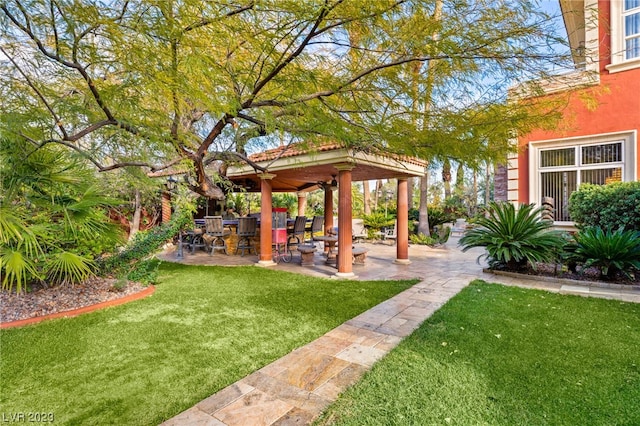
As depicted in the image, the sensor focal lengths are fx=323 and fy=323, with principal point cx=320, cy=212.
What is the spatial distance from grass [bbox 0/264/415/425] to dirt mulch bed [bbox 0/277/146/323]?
1.38 ft

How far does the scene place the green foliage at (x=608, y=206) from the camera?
6798mm

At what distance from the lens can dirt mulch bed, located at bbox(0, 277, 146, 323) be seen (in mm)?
4480

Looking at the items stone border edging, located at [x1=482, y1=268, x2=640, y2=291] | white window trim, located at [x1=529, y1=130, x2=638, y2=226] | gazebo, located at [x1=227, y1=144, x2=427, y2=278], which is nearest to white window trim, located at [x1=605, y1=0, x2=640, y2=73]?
white window trim, located at [x1=529, y1=130, x2=638, y2=226]

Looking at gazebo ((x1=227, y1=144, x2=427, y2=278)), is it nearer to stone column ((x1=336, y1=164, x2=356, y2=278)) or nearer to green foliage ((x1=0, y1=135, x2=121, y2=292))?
stone column ((x1=336, y1=164, x2=356, y2=278))

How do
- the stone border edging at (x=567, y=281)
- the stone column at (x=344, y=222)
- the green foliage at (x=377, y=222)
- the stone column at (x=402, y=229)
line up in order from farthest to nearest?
1. the green foliage at (x=377, y=222)
2. the stone column at (x=402, y=229)
3. the stone column at (x=344, y=222)
4. the stone border edging at (x=567, y=281)

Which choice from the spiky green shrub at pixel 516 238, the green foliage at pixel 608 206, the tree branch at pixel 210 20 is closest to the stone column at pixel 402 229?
the spiky green shrub at pixel 516 238

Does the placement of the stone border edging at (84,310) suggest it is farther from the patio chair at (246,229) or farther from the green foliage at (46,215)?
the patio chair at (246,229)

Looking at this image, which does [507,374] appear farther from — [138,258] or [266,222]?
[266,222]

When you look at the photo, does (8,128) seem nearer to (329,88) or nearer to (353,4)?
(329,88)

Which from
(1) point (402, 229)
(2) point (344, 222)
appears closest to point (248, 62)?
(2) point (344, 222)

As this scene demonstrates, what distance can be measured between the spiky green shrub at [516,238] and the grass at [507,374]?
2.21 m

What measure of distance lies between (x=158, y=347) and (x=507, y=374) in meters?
3.49

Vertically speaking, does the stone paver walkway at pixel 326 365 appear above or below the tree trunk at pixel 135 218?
below

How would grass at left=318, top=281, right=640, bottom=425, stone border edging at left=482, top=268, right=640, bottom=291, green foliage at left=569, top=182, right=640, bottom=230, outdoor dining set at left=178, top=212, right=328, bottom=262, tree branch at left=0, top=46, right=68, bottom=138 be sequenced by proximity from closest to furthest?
grass at left=318, top=281, right=640, bottom=425, tree branch at left=0, top=46, right=68, bottom=138, stone border edging at left=482, top=268, right=640, bottom=291, green foliage at left=569, top=182, right=640, bottom=230, outdoor dining set at left=178, top=212, right=328, bottom=262
